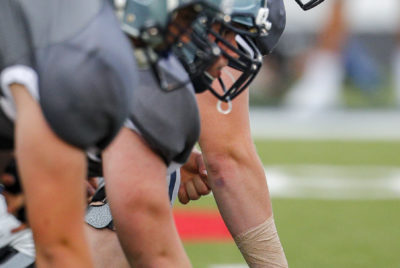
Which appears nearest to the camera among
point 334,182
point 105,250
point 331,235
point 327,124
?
point 105,250

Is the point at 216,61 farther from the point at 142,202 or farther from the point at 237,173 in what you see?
the point at 237,173

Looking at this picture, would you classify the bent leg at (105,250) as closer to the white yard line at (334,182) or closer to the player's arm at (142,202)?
the player's arm at (142,202)

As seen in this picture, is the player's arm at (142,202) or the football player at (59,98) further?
the player's arm at (142,202)

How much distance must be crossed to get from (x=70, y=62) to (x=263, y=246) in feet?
4.39

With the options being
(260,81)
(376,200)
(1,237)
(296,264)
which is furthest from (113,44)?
(260,81)

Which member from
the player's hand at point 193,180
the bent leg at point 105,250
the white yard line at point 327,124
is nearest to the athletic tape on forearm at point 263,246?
the player's hand at point 193,180

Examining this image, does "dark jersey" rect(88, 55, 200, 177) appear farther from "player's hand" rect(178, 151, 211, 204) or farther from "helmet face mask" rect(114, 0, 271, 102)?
"player's hand" rect(178, 151, 211, 204)

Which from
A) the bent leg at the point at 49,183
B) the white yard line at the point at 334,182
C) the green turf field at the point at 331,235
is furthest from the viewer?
the white yard line at the point at 334,182

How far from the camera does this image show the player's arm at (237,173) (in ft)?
9.40

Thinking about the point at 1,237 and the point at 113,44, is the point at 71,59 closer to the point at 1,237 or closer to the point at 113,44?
the point at 113,44

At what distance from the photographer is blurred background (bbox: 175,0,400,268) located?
476cm

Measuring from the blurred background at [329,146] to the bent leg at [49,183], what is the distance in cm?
251

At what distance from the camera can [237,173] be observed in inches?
115

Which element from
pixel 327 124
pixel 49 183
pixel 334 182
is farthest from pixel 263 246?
pixel 327 124
